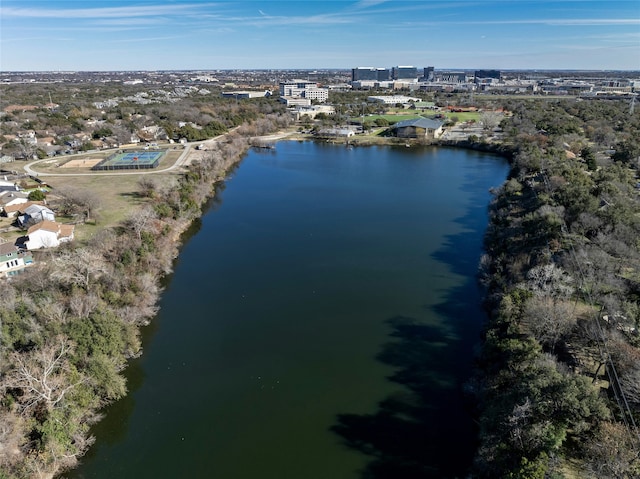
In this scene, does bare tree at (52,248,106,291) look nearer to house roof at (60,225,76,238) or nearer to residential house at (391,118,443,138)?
house roof at (60,225,76,238)

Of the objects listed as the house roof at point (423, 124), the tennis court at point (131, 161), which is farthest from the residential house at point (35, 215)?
the house roof at point (423, 124)

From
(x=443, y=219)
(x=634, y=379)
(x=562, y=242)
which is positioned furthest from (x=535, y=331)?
(x=443, y=219)

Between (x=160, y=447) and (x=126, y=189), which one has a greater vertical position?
(x=126, y=189)

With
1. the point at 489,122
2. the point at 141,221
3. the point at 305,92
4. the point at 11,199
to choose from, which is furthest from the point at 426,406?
the point at 305,92

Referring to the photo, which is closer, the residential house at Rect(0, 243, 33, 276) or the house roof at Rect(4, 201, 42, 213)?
the residential house at Rect(0, 243, 33, 276)

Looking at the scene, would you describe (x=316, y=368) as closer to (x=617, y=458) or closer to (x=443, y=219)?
(x=617, y=458)

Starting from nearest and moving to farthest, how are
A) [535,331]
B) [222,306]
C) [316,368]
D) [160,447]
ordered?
[160,447] → [535,331] → [316,368] → [222,306]

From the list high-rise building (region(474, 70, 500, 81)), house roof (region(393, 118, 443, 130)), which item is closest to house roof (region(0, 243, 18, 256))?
house roof (region(393, 118, 443, 130))
